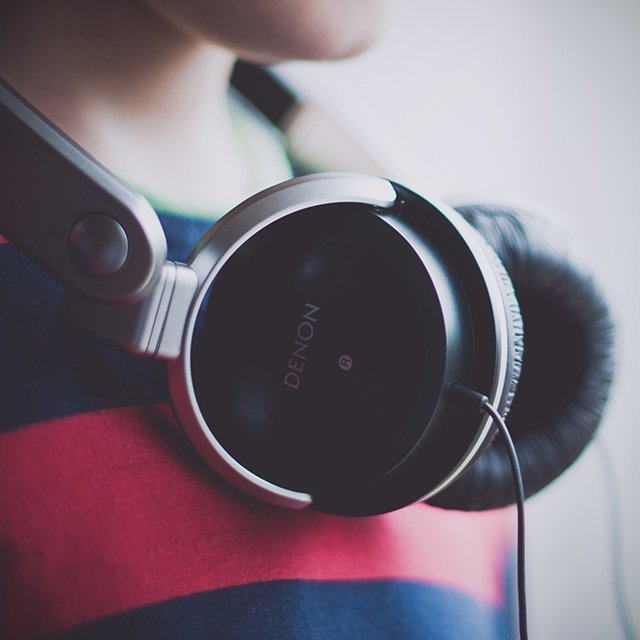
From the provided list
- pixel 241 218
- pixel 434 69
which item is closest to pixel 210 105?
pixel 241 218

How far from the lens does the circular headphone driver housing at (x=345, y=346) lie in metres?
0.40

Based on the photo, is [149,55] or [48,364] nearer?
[48,364]

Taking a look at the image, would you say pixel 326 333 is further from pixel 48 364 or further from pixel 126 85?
pixel 126 85

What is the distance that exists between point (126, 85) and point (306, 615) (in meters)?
0.48

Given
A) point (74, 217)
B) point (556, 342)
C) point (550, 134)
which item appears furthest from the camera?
point (550, 134)

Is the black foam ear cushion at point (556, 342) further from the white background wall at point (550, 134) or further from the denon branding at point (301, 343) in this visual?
the white background wall at point (550, 134)

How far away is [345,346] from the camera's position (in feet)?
1.32

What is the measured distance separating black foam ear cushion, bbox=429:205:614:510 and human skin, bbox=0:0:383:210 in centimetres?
20

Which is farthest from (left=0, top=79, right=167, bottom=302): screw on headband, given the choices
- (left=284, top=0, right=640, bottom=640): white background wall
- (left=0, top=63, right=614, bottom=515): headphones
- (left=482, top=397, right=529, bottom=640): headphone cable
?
(left=284, top=0, right=640, bottom=640): white background wall

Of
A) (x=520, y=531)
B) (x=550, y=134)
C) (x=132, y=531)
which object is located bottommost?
(x=132, y=531)

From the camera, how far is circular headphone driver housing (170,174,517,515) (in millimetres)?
398

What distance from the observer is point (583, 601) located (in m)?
0.91

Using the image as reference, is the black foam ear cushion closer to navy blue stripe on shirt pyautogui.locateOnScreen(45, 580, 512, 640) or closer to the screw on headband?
navy blue stripe on shirt pyautogui.locateOnScreen(45, 580, 512, 640)

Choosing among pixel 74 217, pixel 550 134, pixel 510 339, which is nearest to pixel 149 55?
pixel 74 217
